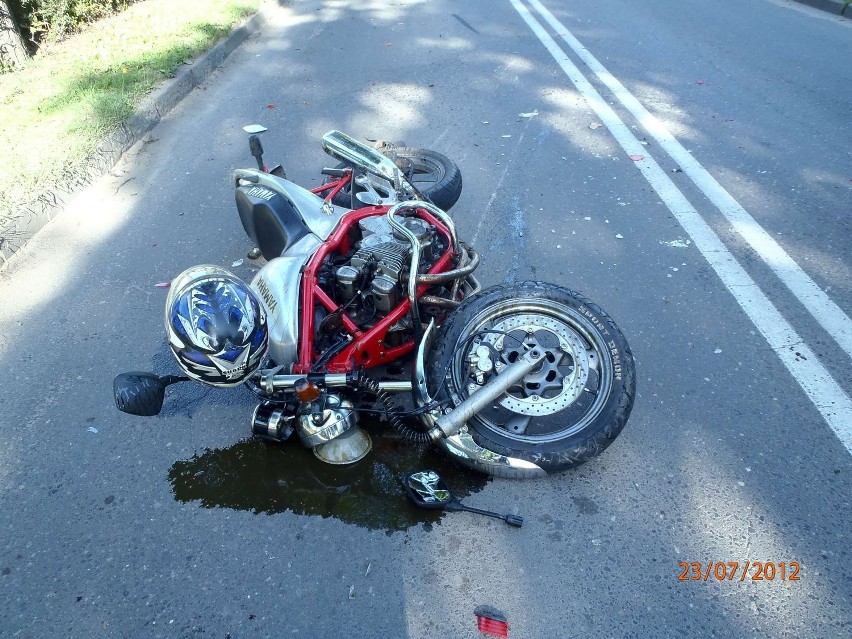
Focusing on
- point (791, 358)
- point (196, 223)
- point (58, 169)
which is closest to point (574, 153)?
point (791, 358)

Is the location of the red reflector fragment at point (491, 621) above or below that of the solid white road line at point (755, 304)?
below

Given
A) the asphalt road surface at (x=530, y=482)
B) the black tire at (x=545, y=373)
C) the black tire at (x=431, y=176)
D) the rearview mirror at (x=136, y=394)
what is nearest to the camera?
the asphalt road surface at (x=530, y=482)

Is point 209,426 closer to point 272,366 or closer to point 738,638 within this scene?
point 272,366

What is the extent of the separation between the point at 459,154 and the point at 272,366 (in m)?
3.37

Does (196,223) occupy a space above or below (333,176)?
below

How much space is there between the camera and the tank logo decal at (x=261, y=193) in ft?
11.0

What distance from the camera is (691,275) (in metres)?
3.83

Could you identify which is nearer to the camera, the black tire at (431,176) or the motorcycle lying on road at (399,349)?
the motorcycle lying on road at (399,349)

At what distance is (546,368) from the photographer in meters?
2.77

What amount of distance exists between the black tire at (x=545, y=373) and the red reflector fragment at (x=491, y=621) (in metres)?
0.63

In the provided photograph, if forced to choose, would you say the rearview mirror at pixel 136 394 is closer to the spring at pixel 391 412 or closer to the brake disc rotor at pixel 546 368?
the spring at pixel 391 412

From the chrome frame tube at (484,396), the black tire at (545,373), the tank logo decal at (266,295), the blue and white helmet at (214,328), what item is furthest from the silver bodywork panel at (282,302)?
the chrome frame tube at (484,396)
